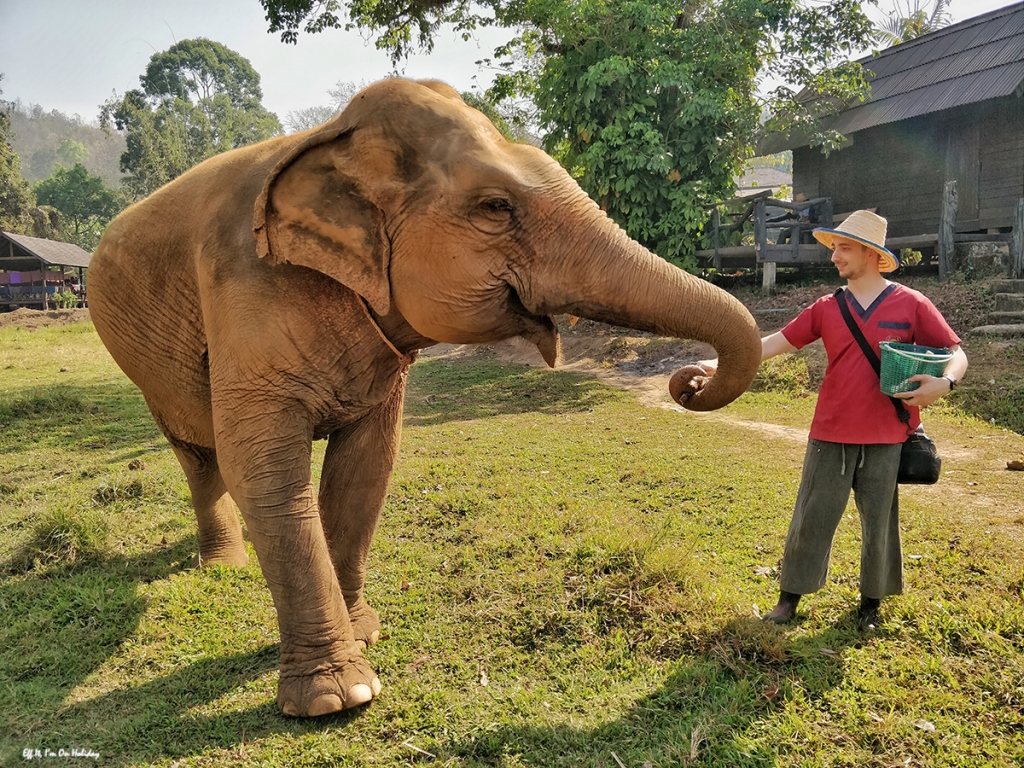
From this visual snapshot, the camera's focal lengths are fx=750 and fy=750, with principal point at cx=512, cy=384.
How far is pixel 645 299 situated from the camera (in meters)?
2.61

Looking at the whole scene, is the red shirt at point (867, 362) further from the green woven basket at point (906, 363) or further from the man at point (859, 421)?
the green woven basket at point (906, 363)

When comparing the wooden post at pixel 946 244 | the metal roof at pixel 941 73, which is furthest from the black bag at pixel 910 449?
the metal roof at pixel 941 73

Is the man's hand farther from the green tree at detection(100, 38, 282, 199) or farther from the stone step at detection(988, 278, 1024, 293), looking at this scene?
the green tree at detection(100, 38, 282, 199)

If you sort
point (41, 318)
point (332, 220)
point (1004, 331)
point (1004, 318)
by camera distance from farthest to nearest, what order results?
point (41, 318) → point (1004, 318) → point (1004, 331) → point (332, 220)

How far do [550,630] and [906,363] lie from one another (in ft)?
6.53

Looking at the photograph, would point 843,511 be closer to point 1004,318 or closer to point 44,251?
point 1004,318

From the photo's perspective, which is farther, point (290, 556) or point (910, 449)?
point (910, 449)

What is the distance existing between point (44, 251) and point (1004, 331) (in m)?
33.3

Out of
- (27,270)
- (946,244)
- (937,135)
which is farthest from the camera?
(27,270)

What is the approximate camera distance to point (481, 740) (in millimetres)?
2828

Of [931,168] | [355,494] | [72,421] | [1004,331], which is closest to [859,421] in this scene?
[355,494]

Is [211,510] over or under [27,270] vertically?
under

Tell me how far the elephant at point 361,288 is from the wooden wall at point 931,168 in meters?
15.1

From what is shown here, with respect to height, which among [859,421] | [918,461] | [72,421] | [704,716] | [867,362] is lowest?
[704,716]
